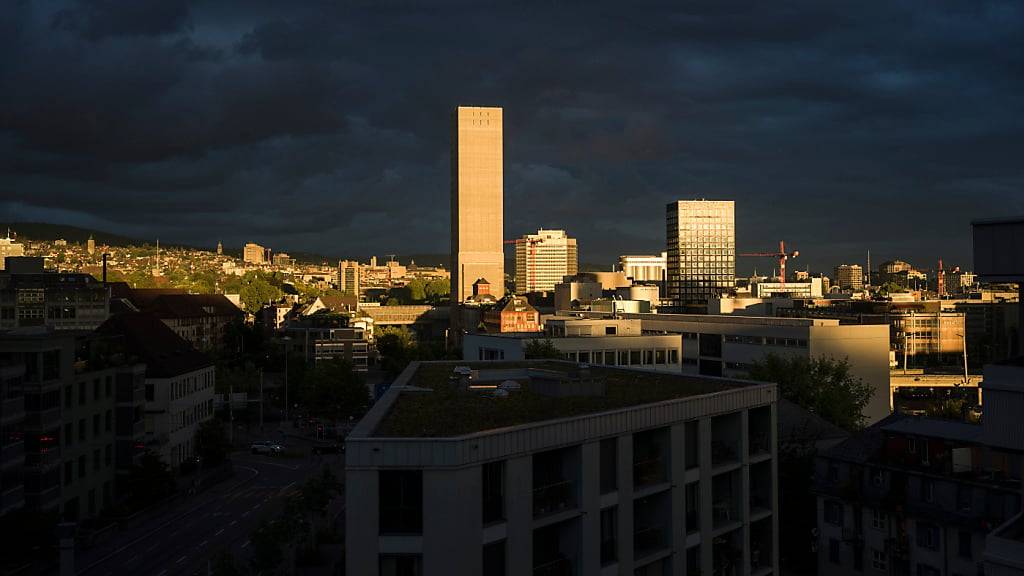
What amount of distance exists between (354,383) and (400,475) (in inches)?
2885

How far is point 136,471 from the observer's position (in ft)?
172

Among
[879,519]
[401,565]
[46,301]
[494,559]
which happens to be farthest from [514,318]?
[401,565]

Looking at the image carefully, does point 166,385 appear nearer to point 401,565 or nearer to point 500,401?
point 500,401

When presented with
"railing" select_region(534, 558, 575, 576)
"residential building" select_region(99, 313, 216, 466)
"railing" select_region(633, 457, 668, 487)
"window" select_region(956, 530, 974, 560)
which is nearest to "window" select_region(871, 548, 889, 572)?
"window" select_region(956, 530, 974, 560)

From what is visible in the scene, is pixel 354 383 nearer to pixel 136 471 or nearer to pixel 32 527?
pixel 136 471

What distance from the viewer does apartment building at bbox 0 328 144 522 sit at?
43188mm

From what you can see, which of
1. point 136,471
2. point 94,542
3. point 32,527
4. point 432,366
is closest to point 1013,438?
point 432,366

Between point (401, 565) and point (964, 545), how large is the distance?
2155cm

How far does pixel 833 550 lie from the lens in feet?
121

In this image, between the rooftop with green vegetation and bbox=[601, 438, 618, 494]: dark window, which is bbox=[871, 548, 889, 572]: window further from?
bbox=[601, 438, 618, 494]: dark window

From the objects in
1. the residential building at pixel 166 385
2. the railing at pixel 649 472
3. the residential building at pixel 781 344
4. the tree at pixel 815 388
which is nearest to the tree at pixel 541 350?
the tree at pixel 815 388

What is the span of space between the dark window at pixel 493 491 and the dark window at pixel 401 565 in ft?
6.29

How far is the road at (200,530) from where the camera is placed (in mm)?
39875

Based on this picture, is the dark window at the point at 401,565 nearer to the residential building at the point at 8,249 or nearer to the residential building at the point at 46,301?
the residential building at the point at 46,301
